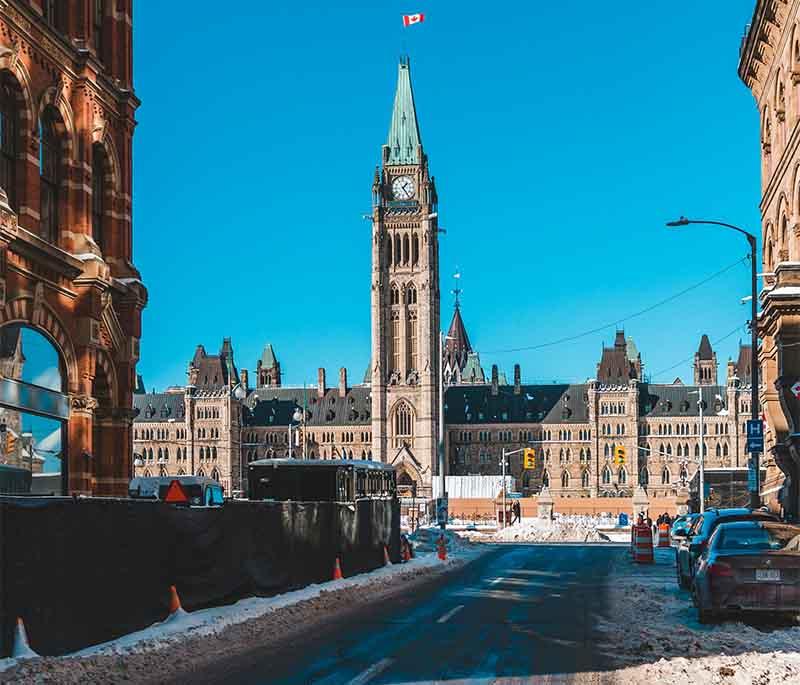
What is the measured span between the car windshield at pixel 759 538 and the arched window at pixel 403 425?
461 feet

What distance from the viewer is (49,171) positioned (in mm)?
27609

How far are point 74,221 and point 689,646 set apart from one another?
1750 cm

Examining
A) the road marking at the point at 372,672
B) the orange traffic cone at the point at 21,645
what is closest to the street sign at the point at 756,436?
the road marking at the point at 372,672

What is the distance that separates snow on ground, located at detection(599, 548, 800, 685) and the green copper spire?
465ft

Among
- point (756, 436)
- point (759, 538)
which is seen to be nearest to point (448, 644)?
point (759, 538)

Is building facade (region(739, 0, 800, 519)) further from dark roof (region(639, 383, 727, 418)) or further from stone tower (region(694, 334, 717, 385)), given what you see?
stone tower (region(694, 334, 717, 385))

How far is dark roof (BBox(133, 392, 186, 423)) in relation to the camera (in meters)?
179

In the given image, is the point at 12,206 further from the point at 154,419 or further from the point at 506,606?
the point at 154,419

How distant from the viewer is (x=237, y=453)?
175 metres

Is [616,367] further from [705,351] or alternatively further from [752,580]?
[752,580]

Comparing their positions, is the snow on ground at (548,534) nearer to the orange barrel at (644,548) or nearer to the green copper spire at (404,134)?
the orange barrel at (644,548)

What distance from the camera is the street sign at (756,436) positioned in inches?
1384

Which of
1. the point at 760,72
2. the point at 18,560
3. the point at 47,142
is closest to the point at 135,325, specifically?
the point at 47,142

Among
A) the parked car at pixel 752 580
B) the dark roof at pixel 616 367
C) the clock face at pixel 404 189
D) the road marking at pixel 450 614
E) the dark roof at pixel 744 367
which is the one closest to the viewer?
the parked car at pixel 752 580
